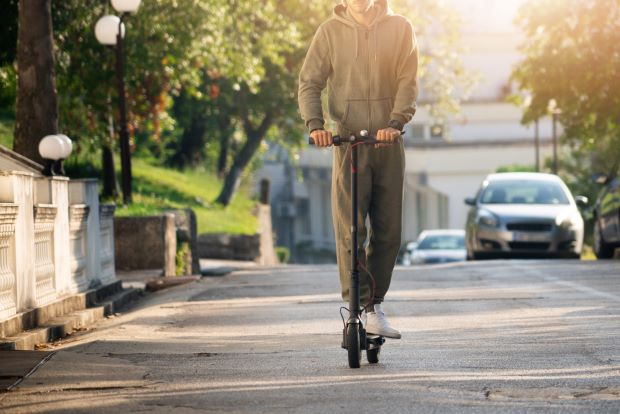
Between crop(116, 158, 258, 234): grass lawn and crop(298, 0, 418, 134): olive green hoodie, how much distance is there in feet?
66.8

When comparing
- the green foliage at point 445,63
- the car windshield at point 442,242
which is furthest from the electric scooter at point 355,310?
the green foliage at point 445,63

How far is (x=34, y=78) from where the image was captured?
679 inches

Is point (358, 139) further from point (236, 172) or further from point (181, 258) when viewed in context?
point (236, 172)

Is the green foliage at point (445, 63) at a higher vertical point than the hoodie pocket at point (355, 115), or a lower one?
higher

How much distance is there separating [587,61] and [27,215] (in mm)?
20313

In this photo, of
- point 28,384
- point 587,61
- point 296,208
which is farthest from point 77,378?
point 296,208

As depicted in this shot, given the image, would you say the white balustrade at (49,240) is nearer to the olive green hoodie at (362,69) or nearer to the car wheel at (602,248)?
the olive green hoodie at (362,69)

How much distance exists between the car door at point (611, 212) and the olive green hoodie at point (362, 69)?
13.6 meters

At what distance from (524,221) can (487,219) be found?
659mm

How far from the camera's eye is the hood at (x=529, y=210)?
2414 centimetres

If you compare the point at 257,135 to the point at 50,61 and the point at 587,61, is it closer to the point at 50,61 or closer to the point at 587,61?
the point at 587,61

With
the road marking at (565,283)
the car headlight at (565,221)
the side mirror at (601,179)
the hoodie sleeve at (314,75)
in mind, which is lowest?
the road marking at (565,283)

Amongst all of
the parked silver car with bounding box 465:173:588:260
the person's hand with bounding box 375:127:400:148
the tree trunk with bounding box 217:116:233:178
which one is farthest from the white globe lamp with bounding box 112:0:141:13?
the tree trunk with bounding box 217:116:233:178

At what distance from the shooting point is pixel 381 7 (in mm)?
8836
